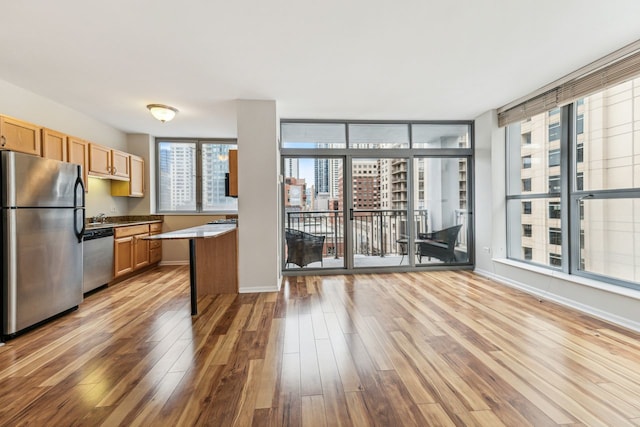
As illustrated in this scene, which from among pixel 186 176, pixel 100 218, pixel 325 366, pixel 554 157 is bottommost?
pixel 325 366

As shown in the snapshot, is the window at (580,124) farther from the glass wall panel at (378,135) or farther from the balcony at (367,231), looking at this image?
the glass wall panel at (378,135)

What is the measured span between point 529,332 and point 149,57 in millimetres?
4275

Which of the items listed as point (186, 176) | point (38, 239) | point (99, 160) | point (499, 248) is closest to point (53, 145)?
point (99, 160)

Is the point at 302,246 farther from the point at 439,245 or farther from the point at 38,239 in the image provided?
the point at 38,239

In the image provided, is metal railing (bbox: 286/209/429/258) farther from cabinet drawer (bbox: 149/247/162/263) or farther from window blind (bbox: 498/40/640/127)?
cabinet drawer (bbox: 149/247/162/263)

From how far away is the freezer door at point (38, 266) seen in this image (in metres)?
2.40

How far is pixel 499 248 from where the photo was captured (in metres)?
4.21

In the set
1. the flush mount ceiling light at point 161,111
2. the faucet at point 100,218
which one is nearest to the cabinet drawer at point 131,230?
the faucet at point 100,218

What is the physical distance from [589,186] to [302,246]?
367 cm

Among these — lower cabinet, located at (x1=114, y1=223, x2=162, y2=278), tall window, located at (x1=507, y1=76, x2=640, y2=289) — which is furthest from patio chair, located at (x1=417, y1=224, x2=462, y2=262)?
lower cabinet, located at (x1=114, y1=223, x2=162, y2=278)

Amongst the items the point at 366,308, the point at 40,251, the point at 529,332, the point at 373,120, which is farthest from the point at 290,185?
the point at 529,332

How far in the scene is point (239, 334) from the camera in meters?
2.45

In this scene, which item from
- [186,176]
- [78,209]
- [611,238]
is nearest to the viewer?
[611,238]

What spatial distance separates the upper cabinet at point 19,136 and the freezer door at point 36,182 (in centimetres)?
53
